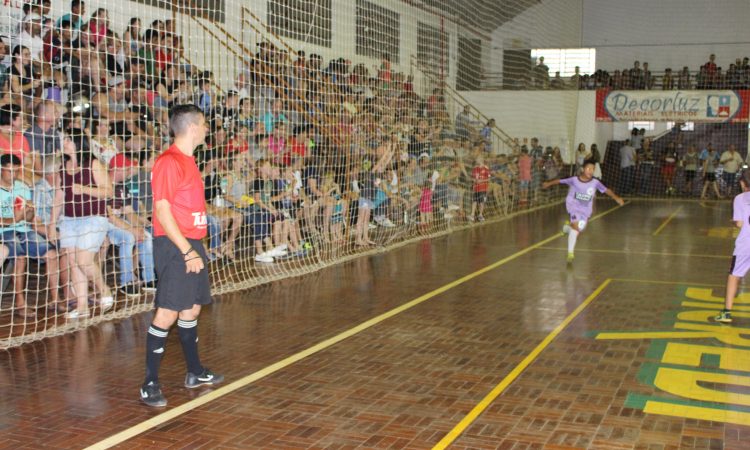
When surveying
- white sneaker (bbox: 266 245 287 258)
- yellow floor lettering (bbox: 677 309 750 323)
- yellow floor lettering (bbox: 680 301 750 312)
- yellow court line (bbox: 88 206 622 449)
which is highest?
white sneaker (bbox: 266 245 287 258)

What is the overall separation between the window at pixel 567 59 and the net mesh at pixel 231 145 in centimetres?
612

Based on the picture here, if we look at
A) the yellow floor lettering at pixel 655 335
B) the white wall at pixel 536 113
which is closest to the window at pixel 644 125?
the white wall at pixel 536 113

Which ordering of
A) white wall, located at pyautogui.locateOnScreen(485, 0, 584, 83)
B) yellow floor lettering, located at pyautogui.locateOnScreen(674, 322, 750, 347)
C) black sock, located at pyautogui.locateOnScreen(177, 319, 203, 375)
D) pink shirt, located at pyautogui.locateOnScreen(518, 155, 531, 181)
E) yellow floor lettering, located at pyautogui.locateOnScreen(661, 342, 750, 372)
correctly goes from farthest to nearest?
A: white wall, located at pyautogui.locateOnScreen(485, 0, 584, 83)
pink shirt, located at pyautogui.locateOnScreen(518, 155, 531, 181)
yellow floor lettering, located at pyautogui.locateOnScreen(674, 322, 750, 347)
yellow floor lettering, located at pyautogui.locateOnScreen(661, 342, 750, 372)
black sock, located at pyautogui.locateOnScreen(177, 319, 203, 375)

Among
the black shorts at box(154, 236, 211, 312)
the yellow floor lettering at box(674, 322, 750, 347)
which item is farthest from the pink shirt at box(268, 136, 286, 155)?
the yellow floor lettering at box(674, 322, 750, 347)

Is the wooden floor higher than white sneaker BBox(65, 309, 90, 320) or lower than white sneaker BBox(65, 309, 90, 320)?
lower

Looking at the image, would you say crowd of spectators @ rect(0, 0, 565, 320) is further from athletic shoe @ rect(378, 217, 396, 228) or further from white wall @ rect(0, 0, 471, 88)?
white wall @ rect(0, 0, 471, 88)

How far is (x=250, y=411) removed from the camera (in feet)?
16.7

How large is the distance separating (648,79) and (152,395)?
27.5m

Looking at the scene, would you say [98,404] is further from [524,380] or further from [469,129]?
[469,129]

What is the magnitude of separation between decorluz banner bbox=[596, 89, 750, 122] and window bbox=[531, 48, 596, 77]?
253 centimetres

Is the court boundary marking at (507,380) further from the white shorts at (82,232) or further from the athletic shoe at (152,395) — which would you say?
the white shorts at (82,232)

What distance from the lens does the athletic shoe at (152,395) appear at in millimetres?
5148

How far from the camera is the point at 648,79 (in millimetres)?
28969

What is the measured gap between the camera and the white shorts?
296 inches
